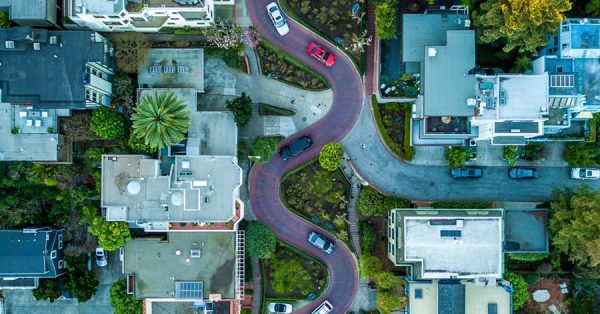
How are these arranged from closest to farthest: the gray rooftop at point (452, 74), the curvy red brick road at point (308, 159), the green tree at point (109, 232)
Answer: the gray rooftop at point (452, 74), the green tree at point (109, 232), the curvy red brick road at point (308, 159)

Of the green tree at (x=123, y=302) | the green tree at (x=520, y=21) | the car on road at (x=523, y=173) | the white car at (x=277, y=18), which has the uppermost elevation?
the white car at (x=277, y=18)

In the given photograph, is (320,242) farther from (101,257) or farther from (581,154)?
(581,154)

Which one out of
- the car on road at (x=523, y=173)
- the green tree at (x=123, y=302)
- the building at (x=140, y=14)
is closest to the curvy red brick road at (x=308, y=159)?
the building at (x=140, y=14)

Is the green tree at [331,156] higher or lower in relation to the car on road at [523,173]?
higher

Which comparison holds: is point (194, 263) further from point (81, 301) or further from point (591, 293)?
point (591, 293)

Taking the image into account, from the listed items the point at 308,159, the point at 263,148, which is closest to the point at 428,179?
the point at 308,159

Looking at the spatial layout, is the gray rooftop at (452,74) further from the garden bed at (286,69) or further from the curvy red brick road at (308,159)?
the garden bed at (286,69)

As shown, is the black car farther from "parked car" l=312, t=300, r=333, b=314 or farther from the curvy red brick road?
"parked car" l=312, t=300, r=333, b=314
